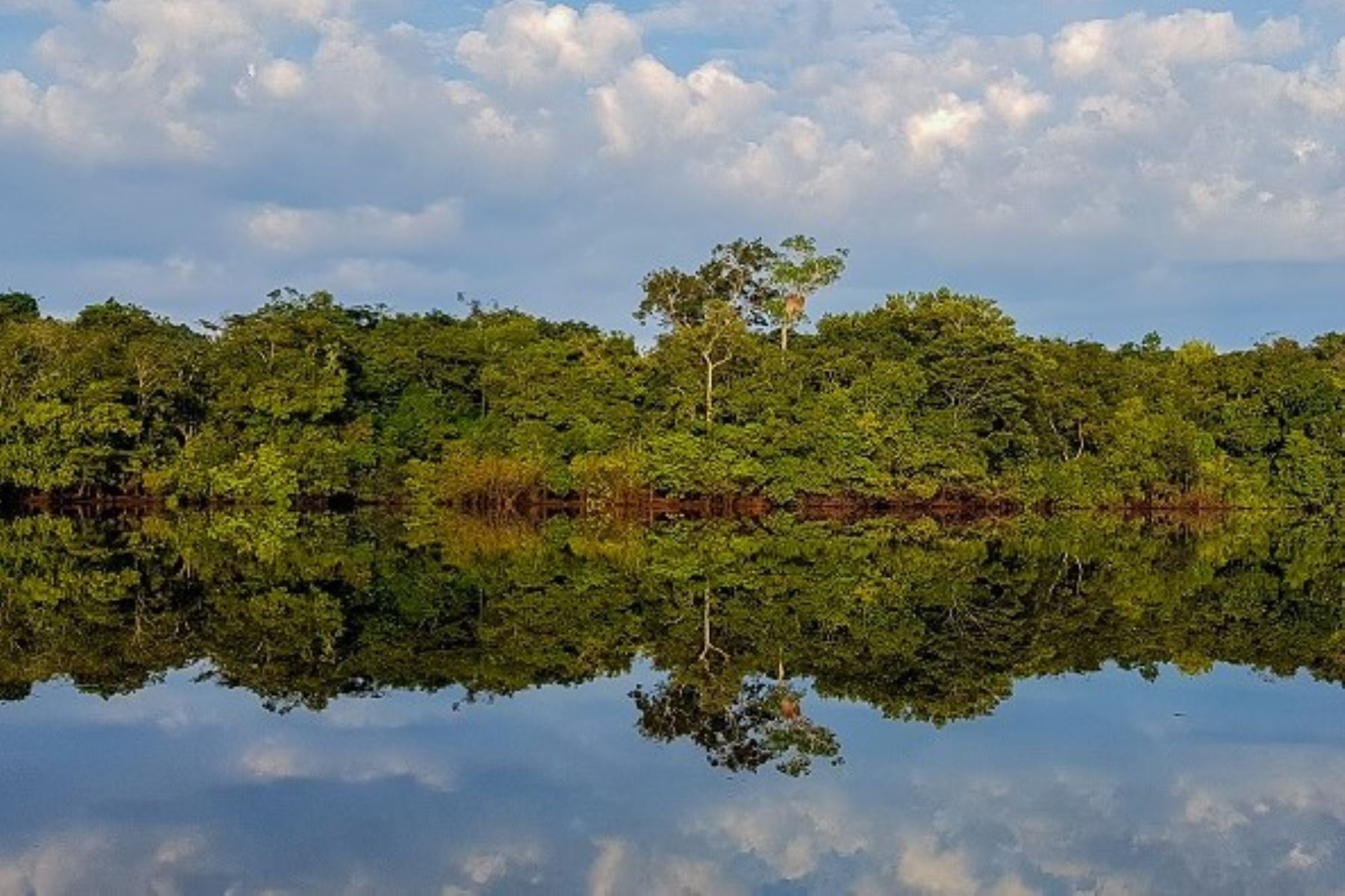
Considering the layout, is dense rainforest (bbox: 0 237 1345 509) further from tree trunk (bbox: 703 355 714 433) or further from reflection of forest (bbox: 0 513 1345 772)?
reflection of forest (bbox: 0 513 1345 772)

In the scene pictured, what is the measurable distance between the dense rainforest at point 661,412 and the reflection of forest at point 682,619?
54.6 ft

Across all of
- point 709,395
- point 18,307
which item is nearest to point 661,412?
point 709,395

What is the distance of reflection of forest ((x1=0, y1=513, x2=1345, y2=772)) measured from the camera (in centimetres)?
1327

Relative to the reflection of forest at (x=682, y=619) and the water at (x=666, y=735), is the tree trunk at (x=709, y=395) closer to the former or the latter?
the reflection of forest at (x=682, y=619)

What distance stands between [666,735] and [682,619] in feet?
22.5

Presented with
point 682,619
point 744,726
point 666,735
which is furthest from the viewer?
point 682,619

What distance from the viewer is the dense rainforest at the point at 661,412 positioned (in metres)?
49.7

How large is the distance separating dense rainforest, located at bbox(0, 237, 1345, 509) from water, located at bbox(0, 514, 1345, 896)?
1054 inches

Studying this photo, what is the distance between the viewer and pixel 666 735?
1112 cm

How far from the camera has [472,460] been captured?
166ft

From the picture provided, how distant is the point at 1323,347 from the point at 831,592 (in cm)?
5212

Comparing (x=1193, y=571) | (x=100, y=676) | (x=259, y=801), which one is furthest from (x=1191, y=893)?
(x=1193, y=571)

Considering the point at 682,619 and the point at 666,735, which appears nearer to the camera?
the point at 666,735

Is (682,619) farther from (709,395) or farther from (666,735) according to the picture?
(709,395)
